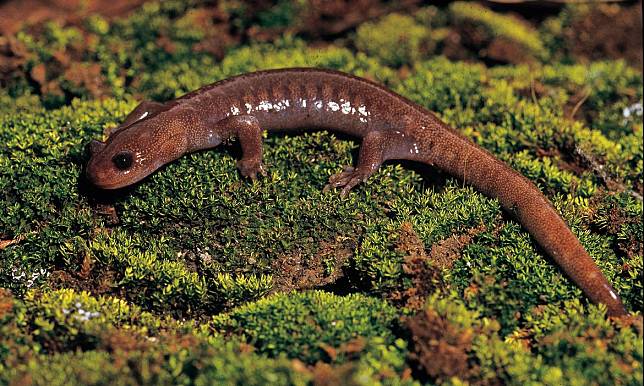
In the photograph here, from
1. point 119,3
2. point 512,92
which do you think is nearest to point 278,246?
point 512,92

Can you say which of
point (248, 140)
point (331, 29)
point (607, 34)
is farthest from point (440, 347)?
point (607, 34)

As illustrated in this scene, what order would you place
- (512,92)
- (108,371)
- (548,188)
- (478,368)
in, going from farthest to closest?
(512,92)
(548,188)
(478,368)
(108,371)

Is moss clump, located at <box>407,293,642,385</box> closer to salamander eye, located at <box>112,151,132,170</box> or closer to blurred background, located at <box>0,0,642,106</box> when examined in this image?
salamander eye, located at <box>112,151,132,170</box>

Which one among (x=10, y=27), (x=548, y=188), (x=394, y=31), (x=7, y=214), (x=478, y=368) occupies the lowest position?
(x=478, y=368)

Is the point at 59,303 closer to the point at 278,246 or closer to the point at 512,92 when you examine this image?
the point at 278,246

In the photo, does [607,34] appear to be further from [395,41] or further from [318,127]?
[318,127]

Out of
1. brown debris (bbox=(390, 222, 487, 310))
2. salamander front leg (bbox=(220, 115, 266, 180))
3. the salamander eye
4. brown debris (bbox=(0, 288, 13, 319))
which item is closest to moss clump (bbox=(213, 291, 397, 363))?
brown debris (bbox=(390, 222, 487, 310))

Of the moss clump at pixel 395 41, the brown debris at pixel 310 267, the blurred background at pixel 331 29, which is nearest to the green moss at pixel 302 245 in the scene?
the brown debris at pixel 310 267
